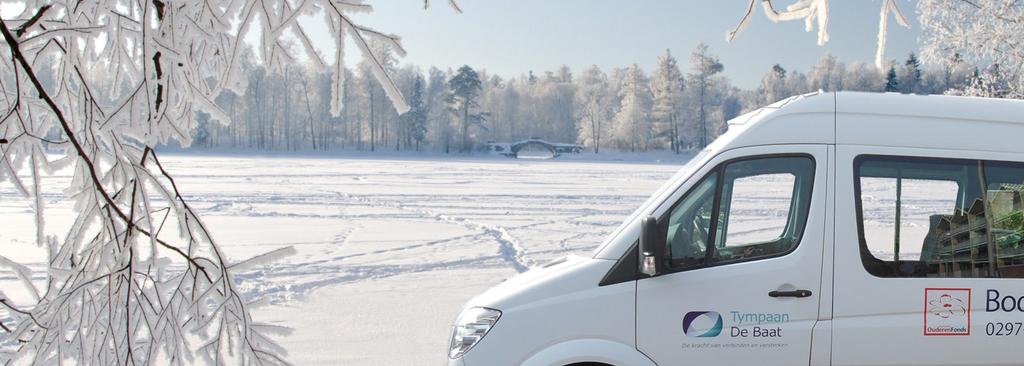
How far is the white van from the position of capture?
3.60 m

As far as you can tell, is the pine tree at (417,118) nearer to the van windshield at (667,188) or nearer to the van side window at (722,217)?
the van windshield at (667,188)

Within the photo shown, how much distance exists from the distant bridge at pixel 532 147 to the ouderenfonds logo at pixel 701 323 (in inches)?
2749

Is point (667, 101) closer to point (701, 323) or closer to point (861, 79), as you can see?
point (861, 79)

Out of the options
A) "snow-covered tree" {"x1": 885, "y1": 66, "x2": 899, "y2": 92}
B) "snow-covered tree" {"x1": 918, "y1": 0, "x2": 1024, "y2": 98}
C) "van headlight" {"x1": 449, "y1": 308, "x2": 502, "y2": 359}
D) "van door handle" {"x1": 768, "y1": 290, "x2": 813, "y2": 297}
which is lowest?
"van headlight" {"x1": 449, "y1": 308, "x2": 502, "y2": 359}

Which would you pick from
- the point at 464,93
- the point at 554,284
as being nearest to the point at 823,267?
the point at 554,284

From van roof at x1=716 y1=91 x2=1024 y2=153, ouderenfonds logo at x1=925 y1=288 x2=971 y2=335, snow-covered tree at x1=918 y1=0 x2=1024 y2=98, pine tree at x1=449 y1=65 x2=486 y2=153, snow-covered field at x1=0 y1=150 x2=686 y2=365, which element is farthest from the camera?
pine tree at x1=449 y1=65 x2=486 y2=153

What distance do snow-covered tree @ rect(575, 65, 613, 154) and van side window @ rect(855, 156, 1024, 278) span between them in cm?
8898

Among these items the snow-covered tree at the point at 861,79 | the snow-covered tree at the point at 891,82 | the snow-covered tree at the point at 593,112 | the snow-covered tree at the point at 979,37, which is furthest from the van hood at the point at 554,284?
the snow-covered tree at the point at 593,112

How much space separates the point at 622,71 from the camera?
494 feet

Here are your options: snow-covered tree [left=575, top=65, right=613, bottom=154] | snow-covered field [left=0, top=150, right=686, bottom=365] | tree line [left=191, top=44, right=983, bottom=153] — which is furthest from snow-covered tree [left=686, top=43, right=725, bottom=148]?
snow-covered field [left=0, top=150, right=686, bottom=365]

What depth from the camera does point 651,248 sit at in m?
3.53

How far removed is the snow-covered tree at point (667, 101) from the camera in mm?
89938

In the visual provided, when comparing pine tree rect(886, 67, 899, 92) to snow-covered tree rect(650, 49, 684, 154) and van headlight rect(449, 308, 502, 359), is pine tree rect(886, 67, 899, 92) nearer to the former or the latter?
snow-covered tree rect(650, 49, 684, 154)

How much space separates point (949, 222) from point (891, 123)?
1.97 feet
